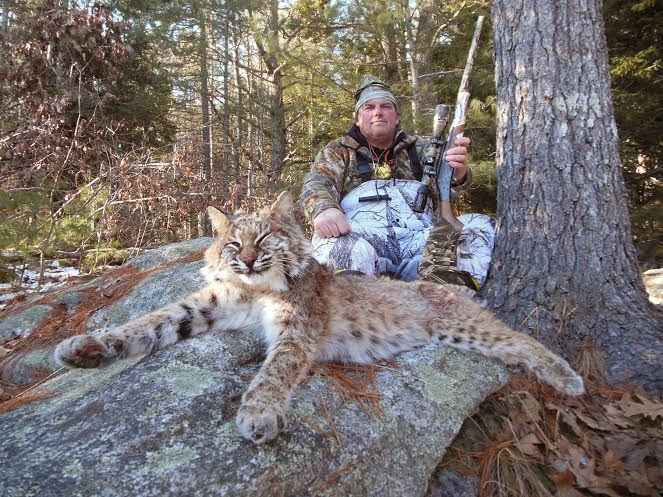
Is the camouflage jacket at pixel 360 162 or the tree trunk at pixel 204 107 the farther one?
the tree trunk at pixel 204 107

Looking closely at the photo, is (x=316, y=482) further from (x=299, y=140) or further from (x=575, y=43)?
(x=299, y=140)

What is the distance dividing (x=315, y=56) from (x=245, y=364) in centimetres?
872

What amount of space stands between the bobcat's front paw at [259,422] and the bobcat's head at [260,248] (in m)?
1.17

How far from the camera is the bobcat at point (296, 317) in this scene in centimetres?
276

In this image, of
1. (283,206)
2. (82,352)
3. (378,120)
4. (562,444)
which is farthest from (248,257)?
(378,120)

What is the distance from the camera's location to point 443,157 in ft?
15.6

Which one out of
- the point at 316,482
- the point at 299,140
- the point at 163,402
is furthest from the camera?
the point at 299,140

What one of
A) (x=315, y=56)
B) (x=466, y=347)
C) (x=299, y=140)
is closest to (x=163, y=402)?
(x=466, y=347)

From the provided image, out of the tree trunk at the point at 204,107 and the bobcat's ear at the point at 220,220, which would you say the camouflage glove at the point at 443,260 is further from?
the tree trunk at the point at 204,107

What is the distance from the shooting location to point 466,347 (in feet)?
11.2

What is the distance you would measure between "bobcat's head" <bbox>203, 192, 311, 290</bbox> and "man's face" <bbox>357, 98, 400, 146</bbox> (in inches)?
78.7

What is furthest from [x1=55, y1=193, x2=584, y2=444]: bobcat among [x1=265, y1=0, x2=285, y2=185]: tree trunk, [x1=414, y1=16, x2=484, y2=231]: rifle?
A: [x1=265, y1=0, x2=285, y2=185]: tree trunk

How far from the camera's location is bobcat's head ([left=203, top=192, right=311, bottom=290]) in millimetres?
3148

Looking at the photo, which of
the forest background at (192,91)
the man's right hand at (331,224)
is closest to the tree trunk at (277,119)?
the forest background at (192,91)
